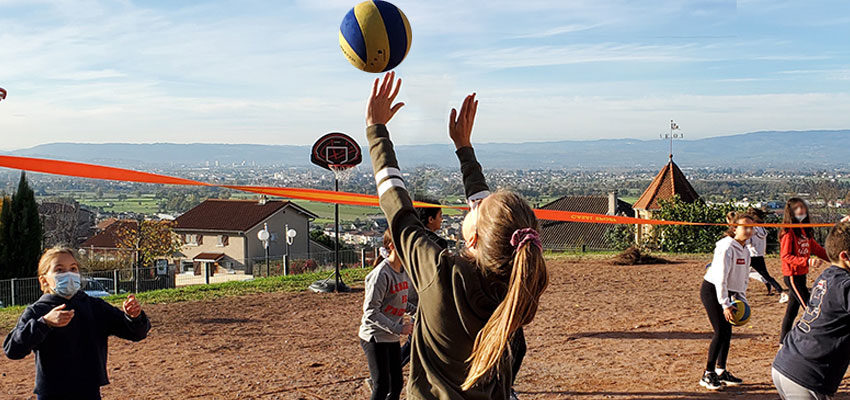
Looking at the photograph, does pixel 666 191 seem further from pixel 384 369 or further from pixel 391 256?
pixel 384 369

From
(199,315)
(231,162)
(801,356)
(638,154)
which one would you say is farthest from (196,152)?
(801,356)

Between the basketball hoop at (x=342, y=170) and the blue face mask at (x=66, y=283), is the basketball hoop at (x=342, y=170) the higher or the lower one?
the higher one

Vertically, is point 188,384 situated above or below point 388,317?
below

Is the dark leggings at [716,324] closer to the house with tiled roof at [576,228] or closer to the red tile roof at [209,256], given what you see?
the house with tiled roof at [576,228]

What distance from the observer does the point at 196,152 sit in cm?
13375

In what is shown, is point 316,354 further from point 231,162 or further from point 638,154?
point 638,154

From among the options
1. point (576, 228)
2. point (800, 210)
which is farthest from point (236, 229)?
point (800, 210)

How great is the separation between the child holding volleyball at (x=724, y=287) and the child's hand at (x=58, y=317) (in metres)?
5.29

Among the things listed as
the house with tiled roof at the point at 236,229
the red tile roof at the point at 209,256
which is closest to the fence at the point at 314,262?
the house with tiled roof at the point at 236,229

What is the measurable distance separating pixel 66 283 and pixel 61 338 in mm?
313

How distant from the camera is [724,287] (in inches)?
246

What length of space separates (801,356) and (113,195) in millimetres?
98498

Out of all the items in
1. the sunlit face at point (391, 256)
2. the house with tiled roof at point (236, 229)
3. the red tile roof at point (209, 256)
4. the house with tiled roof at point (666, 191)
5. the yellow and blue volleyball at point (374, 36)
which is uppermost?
the yellow and blue volleyball at point (374, 36)

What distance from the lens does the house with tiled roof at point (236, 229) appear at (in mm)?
57875
